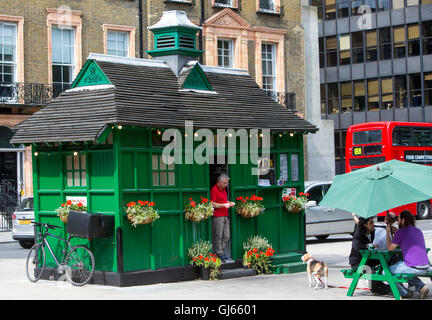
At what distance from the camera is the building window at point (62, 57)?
33344 mm

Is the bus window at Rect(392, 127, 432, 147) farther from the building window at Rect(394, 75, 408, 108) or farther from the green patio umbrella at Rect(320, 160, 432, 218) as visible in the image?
the green patio umbrella at Rect(320, 160, 432, 218)

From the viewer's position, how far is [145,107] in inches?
560

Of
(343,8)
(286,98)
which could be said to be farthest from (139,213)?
(343,8)

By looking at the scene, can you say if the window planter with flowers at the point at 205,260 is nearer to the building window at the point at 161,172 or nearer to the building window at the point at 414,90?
the building window at the point at 161,172

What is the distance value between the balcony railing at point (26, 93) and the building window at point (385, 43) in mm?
30412

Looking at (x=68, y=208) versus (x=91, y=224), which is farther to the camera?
(x=68, y=208)

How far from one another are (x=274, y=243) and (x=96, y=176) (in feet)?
13.7

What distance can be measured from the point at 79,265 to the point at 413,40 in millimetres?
45621

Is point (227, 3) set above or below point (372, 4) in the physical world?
below

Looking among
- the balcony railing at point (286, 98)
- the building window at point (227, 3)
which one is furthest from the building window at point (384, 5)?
the building window at point (227, 3)

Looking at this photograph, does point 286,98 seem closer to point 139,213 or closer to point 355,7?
point 355,7

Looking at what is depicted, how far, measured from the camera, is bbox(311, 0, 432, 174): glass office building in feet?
181

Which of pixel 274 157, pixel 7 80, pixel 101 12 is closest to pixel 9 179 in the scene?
pixel 7 80

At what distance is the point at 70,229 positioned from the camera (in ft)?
45.3
